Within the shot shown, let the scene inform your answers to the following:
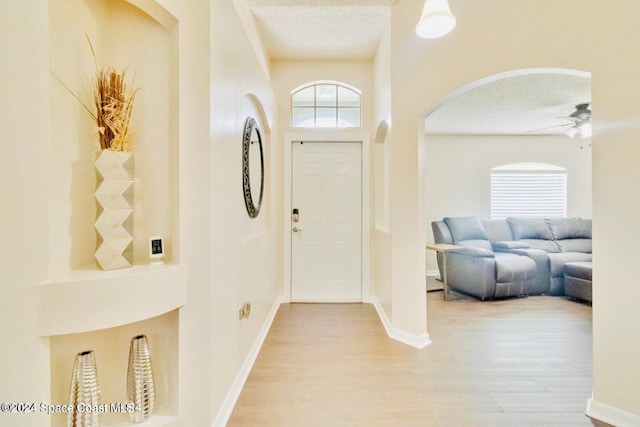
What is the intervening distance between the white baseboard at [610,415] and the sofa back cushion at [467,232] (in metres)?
2.90

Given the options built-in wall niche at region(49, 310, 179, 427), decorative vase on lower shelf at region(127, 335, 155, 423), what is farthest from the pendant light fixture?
decorative vase on lower shelf at region(127, 335, 155, 423)

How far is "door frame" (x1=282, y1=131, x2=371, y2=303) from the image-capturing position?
12.5 feet

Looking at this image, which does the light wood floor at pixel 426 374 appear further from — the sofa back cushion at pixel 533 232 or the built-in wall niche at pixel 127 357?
the sofa back cushion at pixel 533 232

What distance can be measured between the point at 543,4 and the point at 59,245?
2918 mm

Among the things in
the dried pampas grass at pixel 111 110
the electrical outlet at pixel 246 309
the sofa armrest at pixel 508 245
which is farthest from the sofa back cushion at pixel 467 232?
the dried pampas grass at pixel 111 110

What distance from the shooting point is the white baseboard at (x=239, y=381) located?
5.51 feet

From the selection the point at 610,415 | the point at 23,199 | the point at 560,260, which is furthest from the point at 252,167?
the point at 560,260

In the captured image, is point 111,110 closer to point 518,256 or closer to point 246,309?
point 246,309

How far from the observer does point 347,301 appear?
3.87 metres

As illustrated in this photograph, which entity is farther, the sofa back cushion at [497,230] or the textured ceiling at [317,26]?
the sofa back cushion at [497,230]

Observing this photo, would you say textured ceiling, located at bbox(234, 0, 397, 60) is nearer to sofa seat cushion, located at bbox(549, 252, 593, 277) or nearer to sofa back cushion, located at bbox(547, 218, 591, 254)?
sofa seat cushion, located at bbox(549, 252, 593, 277)

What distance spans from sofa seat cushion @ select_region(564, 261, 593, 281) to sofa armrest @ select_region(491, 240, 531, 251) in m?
0.57

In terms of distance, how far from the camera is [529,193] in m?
5.52

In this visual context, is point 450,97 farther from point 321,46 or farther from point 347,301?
point 347,301
